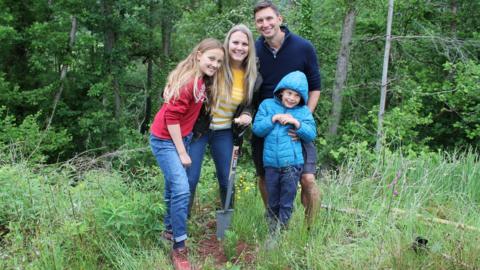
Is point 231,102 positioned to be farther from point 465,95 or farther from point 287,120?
point 465,95

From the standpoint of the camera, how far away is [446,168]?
15.9 feet

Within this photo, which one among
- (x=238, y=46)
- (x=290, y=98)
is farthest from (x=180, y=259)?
Answer: (x=238, y=46)

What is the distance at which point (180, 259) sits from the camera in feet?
10.2

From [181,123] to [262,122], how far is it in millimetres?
583

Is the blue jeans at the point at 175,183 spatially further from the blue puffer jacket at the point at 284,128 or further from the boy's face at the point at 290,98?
the boy's face at the point at 290,98

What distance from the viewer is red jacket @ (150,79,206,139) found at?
10.3 feet

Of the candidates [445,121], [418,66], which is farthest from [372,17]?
[445,121]

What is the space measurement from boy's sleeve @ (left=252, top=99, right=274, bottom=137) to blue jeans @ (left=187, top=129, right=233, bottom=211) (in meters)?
0.27

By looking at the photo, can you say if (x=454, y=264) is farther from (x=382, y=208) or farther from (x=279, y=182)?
(x=279, y=182)

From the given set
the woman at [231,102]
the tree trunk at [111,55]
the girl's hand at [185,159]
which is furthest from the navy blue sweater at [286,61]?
the tree trunk at [111,55]

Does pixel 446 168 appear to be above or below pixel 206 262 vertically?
above

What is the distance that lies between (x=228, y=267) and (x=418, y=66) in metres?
14.4

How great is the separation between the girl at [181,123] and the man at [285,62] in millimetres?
381

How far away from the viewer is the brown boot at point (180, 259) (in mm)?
3035
